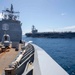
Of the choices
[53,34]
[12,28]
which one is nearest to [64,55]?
[12,28]

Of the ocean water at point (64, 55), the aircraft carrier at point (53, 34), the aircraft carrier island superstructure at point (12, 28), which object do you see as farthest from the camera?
the aircraft carrier at point (53, 34)

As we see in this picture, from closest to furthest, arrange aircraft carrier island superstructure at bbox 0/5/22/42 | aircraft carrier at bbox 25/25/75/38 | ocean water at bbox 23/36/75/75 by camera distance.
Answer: ocean water at bbox 23/36/75/75
aircraft carrier island superstructure at bbox 0/5/22/42
aircraft carrier at bbox 25/25/75/38

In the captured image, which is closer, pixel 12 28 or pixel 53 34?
pixel 12 28

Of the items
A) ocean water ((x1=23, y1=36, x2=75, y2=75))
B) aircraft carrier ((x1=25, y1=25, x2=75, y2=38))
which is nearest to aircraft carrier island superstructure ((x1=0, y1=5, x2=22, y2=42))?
ocean water ((x1=23, y1=36, x2=75, y2=75))

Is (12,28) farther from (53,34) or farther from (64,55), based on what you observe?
(53,34)

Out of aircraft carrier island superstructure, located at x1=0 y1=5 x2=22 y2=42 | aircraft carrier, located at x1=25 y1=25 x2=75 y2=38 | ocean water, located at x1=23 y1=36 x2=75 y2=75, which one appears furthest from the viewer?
aircraft carrier, located at x1=25 y1=25 x2=75 y2=38

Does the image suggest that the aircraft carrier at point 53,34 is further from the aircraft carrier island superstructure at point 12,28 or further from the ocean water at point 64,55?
the aircraft carrier island superstructure at point 12,28

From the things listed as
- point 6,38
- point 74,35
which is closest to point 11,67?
point 6,38

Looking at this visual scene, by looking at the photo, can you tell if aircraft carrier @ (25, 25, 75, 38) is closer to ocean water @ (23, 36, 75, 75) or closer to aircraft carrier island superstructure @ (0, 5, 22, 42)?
ocean water @ (23, 36, 75, 75)

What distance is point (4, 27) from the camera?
25.4 meters

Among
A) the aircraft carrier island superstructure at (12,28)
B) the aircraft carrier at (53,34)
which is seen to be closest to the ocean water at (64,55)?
the aircraft carrier island superstructure at (12,28)

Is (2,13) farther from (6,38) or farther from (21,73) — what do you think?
(21,73)

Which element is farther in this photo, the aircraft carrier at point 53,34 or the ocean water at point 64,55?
the aircraft carrier at point 53,34

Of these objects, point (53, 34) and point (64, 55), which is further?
point (53, 34)
